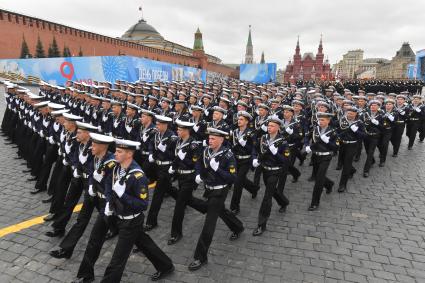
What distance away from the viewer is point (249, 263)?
16.4 feet

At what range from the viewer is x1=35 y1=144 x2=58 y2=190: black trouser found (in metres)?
7.29

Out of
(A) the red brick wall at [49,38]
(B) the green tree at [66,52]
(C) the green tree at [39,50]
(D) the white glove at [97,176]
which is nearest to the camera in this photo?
(D) the white glove at [97,176]

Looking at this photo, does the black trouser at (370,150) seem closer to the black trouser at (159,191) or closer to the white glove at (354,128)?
the white glove at (354,128)

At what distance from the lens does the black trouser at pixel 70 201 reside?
546 centimetres

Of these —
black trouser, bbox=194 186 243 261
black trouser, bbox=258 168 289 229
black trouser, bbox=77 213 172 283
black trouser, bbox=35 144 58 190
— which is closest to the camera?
black trouser, bbox=77 213 172 283

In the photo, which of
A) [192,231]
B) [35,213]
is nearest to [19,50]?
[35,213]

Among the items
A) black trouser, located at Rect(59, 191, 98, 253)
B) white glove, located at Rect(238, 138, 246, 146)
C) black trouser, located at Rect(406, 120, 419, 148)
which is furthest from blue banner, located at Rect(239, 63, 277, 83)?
black trouser, located at Rect(59, 191, 98, 253)

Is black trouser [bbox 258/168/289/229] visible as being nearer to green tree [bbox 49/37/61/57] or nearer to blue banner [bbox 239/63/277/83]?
blue banner [bbox 239/63/277/83]

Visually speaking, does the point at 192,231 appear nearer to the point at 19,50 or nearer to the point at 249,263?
the point at 249,263

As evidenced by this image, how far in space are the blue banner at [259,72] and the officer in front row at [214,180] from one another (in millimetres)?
33123

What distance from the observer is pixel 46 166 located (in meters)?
7.40

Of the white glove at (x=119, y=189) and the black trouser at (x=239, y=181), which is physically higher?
the white glove at (x=119, y=189)

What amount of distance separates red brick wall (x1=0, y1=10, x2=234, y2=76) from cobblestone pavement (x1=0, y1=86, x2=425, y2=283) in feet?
116

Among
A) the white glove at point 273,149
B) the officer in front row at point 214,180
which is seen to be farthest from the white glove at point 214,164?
the white glove at point 273,149
